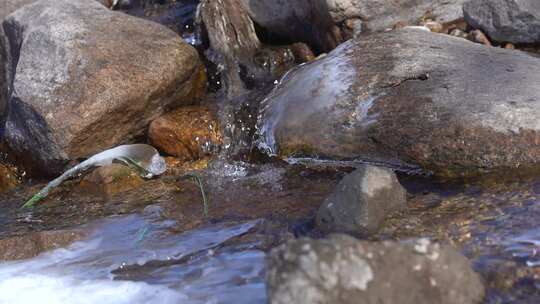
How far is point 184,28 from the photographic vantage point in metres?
7.38

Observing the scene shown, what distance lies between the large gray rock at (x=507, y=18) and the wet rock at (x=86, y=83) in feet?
7.59

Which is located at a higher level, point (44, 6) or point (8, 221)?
point (44, 6)

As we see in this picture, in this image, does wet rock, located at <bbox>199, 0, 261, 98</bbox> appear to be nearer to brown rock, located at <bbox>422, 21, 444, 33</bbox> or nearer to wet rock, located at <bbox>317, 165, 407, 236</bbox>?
brown rock, located at <bbox>422, 21, 444, 33</bbox>

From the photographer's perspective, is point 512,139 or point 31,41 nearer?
point 512,139

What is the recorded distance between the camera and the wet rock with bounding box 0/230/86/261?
11.8ft

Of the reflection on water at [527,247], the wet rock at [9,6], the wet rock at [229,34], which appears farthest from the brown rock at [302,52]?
the reflection on water at [527,247]

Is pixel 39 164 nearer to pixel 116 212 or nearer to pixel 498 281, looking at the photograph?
pixel 116 212

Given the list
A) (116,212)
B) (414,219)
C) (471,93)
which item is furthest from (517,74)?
(116,212)

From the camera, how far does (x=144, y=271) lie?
320 centimetres

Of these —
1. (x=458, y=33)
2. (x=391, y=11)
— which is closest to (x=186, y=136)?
(x=391, y=11)

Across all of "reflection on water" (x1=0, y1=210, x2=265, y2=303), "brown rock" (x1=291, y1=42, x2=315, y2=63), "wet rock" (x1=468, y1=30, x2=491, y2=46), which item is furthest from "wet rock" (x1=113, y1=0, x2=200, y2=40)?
"reflection on water" (x1=0, y1=210, x2=265, y2=303)

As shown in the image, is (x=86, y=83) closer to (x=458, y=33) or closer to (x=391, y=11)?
(x=391, y=11)

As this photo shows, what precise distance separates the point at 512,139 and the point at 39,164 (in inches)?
139

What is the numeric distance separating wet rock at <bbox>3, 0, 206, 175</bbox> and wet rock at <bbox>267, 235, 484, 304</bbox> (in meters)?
3.41
